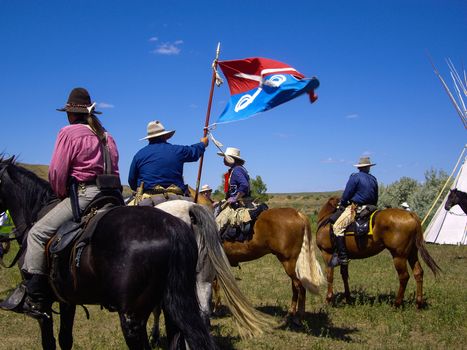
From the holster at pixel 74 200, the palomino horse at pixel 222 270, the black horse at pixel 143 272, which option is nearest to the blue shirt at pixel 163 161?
the palomino horse at pixel 222 270

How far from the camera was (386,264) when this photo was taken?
14352 millimetres

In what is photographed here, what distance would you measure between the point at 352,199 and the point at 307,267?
2.34 meters

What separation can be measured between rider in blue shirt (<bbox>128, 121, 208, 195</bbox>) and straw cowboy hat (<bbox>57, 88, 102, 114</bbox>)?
142cm

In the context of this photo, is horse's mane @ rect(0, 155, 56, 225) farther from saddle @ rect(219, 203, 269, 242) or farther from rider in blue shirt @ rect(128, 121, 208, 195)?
saddle @ rect(219, 203, 269, 242)

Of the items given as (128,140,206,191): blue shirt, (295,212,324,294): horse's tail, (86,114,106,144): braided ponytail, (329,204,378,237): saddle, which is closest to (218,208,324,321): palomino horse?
(295,212,324,294): horse's tail

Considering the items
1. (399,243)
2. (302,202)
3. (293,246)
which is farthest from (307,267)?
(302,202)

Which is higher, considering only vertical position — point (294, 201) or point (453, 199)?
point (453, 199)

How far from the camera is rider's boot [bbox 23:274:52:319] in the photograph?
4508 millimetres

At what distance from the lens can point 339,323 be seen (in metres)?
8.02

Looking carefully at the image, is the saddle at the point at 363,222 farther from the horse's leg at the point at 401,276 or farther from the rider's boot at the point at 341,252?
the horse's leg at the point at 401,276

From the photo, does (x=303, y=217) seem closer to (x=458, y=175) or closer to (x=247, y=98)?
(x=247, y=98)

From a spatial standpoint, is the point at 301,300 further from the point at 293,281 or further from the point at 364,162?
the point at 364,162

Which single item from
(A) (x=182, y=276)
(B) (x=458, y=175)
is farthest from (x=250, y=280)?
(B) (x=458, y=175)

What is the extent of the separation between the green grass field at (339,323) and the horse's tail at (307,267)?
657 mm
